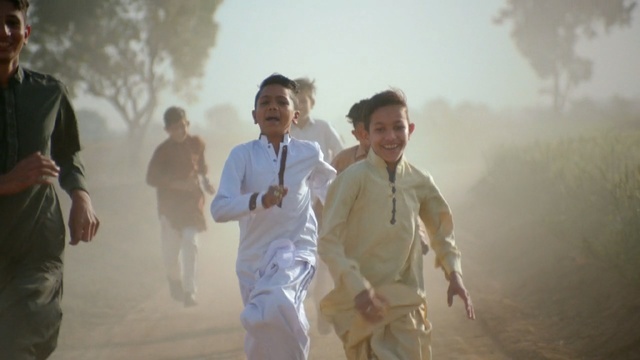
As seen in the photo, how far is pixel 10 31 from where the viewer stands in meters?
4.14

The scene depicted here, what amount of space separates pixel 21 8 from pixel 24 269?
116 cm

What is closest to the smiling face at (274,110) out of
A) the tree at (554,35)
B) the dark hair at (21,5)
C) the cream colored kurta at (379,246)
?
the cream colored kurta at (379,246)

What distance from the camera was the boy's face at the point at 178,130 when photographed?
35.6 feet

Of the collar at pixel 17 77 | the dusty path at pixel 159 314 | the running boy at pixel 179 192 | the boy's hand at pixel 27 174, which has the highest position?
the collar at pixel 17 77

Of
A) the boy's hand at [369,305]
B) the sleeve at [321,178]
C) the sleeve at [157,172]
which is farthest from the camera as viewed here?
the sleeve at [157,172]

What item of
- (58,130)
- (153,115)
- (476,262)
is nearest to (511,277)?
(476,262)

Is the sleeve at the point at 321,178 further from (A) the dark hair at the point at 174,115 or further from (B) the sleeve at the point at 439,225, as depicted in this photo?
(A) the dark hair at the point at 174,115

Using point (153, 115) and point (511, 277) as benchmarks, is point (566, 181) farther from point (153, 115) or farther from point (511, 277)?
point (153, 115)

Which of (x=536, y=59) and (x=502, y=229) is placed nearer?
(x=502, y=229)

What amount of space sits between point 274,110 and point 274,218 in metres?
0.69

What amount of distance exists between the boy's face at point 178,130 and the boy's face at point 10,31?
21.8 ft

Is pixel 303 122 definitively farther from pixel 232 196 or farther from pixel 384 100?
pixel 384 100

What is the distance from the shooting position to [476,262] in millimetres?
13453

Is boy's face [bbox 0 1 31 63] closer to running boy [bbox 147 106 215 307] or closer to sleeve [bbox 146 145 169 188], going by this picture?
running boy [bbox 147 106 215 307]
